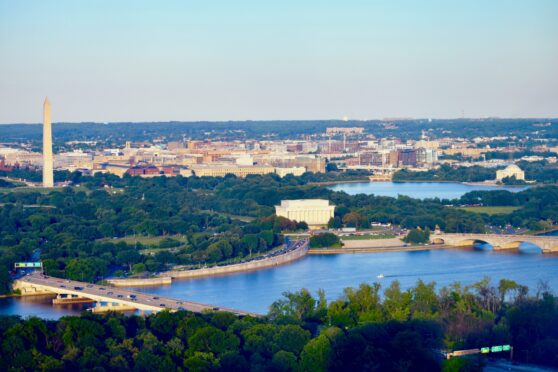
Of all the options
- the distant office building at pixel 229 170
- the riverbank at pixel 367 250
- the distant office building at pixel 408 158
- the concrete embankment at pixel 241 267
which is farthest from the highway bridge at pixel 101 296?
the distant office building at pixel 408 158

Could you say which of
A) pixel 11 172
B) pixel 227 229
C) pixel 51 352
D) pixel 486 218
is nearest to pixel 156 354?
pixel 51 352

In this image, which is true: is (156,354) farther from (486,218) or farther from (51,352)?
(486,218)

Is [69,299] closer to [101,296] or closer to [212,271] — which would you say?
[101,296]

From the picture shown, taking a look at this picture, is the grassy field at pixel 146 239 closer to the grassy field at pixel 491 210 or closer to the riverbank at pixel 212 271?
the riverbank at pixel 212 271

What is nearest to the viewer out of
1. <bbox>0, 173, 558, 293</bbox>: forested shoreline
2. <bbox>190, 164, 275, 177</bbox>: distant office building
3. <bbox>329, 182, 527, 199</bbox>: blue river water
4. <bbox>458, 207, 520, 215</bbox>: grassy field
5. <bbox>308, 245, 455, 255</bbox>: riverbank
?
<bbox>0, 173, 558, 293</bbox>: forested shoreline

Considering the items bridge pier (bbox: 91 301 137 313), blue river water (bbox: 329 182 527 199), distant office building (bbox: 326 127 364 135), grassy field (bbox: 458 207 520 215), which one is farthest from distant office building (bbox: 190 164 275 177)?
distant office building (bbox: 326 127 364 135)

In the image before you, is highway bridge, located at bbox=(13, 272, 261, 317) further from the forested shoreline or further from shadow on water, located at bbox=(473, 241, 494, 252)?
shadow on water, located at bbox=(473, 241, 494, 252)

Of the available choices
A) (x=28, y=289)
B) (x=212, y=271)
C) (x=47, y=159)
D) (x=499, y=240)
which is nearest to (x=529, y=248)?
(x=499, y=240)
